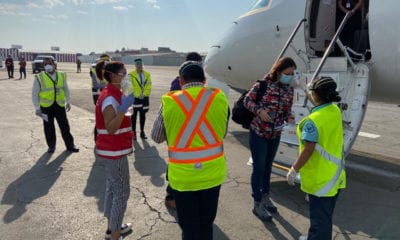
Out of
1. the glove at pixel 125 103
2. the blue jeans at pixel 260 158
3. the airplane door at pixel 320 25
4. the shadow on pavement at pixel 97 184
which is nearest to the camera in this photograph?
the glove at pixel 125 103

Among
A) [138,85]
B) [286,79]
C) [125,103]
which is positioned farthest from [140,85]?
[125,103]

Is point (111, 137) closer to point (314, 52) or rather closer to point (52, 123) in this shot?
point (52, 123)

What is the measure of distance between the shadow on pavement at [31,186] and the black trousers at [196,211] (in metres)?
2.57

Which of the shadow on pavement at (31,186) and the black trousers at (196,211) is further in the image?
the shadow on pavement at (31,186)

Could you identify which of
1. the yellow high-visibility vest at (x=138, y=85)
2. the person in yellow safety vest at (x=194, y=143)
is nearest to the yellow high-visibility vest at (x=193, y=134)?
the person in yellow safety vest at (x=194, y=143)

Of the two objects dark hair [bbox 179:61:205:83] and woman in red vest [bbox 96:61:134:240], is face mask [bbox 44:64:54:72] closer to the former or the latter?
woman in red vest [bbox 96:61:134:240]

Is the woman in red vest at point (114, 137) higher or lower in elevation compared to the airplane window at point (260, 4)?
lower

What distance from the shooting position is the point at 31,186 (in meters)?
5.06

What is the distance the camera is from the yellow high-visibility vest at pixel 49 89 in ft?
21.0

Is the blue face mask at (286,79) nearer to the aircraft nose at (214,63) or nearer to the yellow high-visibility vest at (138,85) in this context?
the aircraft nose at (214,63)

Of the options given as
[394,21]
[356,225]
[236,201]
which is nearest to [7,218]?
[236,201]

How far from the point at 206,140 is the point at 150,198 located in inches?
99.3

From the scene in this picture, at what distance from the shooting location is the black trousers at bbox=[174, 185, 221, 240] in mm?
2535

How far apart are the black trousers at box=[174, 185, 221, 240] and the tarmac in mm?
1166
